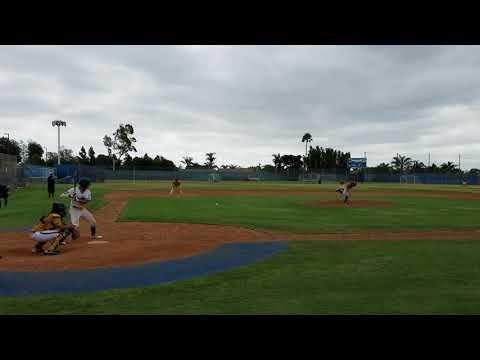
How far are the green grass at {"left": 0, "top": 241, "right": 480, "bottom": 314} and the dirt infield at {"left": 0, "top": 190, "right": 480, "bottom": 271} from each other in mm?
2236

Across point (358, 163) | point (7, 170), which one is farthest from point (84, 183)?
point (358, 163)

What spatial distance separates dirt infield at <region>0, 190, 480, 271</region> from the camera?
7.83 metres

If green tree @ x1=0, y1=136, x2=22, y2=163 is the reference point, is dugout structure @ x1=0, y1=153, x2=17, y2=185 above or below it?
below

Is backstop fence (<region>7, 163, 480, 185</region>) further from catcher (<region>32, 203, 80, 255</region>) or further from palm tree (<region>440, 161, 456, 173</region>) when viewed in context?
catcher (<region>32, 203, 80, 255</region>)

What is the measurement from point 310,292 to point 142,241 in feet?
20.0

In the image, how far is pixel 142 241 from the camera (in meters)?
10.3

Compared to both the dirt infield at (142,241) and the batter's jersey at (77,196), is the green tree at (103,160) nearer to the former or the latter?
the dirt infield at (142,241)

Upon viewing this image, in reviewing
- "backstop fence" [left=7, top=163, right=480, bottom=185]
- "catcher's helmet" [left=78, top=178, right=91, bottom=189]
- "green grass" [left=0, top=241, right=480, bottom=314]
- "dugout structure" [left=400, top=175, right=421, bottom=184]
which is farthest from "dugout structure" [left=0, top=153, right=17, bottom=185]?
"dugout structure" [left=400, top=175, right=421, bottom=184]

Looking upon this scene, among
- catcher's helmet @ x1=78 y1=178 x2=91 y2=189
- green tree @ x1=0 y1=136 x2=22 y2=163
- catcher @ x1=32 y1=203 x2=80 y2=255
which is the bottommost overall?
catcher @ x1=32 y1=203 x2=80 y2=255

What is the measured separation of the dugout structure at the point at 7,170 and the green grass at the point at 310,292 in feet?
99.4
